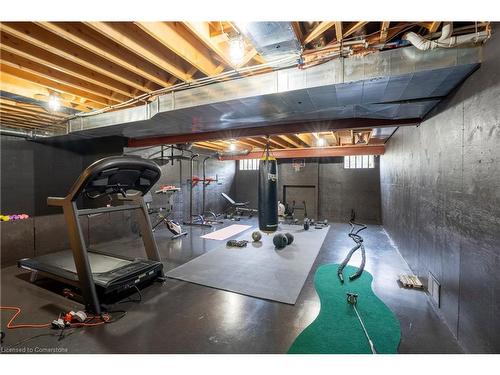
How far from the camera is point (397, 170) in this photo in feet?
17.1

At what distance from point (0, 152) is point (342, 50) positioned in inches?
296

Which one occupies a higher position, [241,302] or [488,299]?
[488,299]

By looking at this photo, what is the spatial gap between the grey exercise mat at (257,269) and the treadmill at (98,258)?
741mm

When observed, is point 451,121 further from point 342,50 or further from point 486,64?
point 342,50

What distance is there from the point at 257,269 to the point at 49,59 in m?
4.09

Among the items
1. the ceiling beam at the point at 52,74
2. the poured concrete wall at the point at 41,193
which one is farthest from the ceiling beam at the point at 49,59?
the poured concrete wall at the point at 41,193

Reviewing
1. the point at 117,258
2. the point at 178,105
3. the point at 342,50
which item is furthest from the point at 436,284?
the point at 117,258

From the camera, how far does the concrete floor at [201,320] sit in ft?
7.02

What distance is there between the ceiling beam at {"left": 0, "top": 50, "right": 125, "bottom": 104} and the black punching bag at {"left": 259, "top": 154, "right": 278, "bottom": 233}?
A: 281 cm

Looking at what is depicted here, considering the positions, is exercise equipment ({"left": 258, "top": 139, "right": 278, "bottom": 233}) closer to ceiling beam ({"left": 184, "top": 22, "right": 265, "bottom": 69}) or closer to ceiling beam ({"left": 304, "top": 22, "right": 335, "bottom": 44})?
ceiling beam ({"left": 184, "top": 22, "right": 265, "bottom": 69})

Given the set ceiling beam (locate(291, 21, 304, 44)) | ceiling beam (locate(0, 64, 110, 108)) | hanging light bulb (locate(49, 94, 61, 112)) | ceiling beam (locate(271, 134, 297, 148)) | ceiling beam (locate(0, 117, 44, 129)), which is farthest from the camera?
ceiling beam (locate(271, 134, 297, 148))

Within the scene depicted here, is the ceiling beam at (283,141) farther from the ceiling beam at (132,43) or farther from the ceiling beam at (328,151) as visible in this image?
the ceiling beam at (132,43)

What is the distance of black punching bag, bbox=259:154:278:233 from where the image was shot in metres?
3.65

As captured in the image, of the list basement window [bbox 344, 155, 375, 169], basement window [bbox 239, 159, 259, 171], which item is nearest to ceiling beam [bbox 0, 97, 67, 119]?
basement window [bbox 239, 159, 259, 171]
